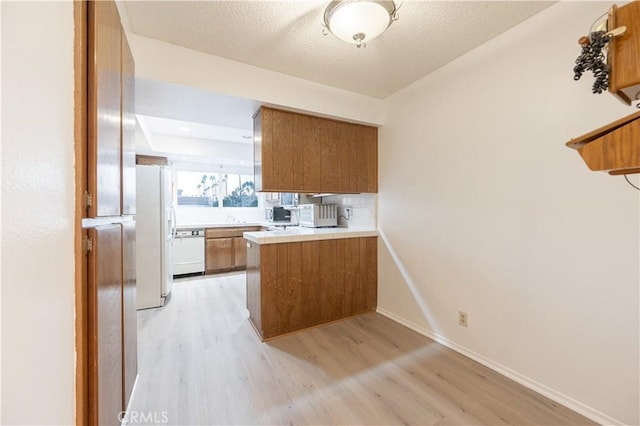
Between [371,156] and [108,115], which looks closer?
[108,115]

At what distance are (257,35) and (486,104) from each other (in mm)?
1871

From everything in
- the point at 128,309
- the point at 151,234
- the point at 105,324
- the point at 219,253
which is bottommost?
the point at 219,253

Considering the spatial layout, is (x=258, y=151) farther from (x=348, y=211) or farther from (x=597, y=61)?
(x=597, y=61)

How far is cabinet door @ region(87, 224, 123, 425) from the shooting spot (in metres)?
0.88

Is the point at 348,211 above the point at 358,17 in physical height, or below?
below

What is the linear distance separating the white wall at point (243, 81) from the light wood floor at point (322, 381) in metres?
2.27

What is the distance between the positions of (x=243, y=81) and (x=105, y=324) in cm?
210

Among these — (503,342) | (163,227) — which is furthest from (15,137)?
(163,227)

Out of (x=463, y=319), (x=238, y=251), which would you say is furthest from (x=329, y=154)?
(x=238, y=251)

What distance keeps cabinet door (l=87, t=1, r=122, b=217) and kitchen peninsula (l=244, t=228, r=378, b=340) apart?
4.85ft

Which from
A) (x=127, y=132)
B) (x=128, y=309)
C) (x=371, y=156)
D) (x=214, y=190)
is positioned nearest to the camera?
(x=127, y=132)

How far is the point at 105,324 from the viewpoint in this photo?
100 cm

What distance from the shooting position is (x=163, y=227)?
3.29 metres

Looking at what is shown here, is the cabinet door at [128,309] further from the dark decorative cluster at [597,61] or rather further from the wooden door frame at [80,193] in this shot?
the dark decorative cluster at [597,61]
